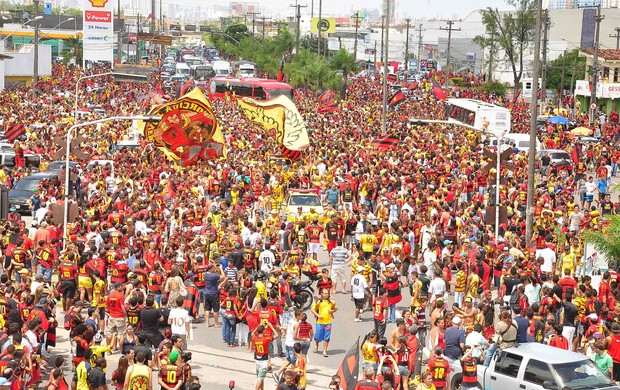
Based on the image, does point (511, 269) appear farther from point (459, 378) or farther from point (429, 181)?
point (429, 181)

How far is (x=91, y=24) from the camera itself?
91.2 metres

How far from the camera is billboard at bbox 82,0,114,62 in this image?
89562 millimetres

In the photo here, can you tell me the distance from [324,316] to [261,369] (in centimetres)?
236

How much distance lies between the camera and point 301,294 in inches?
874

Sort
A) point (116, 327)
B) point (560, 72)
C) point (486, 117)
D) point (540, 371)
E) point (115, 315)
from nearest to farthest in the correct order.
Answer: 1. point (540, 371)
2. point (115, 315)
3. point (116, 327)
4. point (486, 117)
5. point (560, 72)

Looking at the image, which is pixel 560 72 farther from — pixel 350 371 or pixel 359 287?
pixel 350 371

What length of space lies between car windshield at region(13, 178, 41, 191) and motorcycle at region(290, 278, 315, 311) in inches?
581

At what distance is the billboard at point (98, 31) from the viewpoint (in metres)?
89.6

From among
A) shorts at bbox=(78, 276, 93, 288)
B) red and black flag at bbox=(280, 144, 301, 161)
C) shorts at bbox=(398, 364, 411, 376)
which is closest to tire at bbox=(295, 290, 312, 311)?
shorts at bbox=(78, 276, 93, 288)

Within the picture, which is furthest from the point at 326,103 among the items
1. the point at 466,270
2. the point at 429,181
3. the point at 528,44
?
the point at 528,44

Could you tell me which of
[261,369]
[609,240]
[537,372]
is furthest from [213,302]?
[609,240]

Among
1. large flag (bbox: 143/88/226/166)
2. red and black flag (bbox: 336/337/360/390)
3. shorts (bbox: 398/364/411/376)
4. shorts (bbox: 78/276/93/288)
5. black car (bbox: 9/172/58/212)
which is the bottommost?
black car (bbox: 9/172/58/212)

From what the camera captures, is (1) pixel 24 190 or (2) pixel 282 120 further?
(2) pixel 282 120

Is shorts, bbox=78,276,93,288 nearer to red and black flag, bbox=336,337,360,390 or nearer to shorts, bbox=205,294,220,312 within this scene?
shorts, bbox=205,294,220,312
